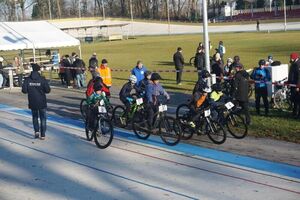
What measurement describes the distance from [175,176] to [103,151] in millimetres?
2636

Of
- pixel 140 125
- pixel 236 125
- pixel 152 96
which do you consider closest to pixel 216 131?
pixel 236 125

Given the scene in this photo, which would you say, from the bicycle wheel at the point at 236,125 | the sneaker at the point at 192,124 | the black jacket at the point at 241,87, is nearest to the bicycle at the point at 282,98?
the black jacket at the point at 241,87

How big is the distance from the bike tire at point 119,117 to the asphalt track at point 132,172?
1.10 metres

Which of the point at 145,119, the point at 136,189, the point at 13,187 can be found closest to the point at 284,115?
the point at 145,119

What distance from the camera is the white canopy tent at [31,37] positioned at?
85.1ft

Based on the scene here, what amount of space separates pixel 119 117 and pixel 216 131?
3325 millimetres

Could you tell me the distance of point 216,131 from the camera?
1136 cm

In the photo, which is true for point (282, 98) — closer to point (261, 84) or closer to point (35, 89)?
point (261, 84)

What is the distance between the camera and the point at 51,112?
1708 centimetres

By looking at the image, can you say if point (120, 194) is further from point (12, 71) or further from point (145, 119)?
point (12, 71)

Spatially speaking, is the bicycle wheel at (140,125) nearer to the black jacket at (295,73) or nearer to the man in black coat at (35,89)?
the man in black coat at (35,89)

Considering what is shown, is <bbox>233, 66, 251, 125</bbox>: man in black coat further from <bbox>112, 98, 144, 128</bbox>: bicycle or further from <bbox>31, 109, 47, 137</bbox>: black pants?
<bbox>31, 109, 47, 137</bbox>: black pants

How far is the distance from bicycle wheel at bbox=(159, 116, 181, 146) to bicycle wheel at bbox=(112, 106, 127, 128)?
6.48 feet

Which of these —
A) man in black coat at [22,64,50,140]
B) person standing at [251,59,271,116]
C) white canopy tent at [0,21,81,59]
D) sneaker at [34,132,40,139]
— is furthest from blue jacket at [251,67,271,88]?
white canopy tent at [0,21,81,59]
